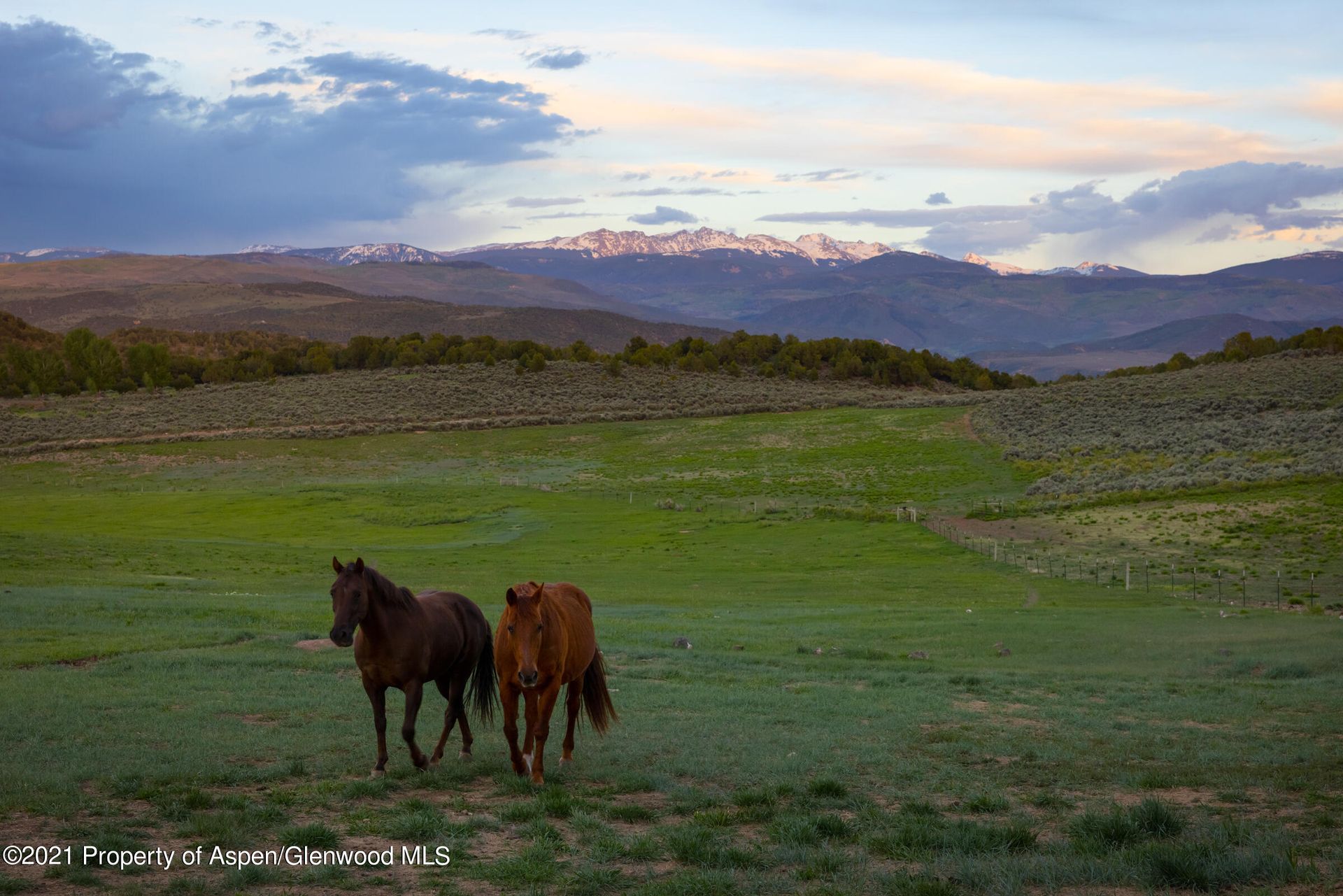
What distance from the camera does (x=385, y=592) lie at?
9930 mm

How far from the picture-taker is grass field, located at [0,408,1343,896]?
713cm

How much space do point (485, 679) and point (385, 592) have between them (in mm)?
1878

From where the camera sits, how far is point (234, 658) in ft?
49.8

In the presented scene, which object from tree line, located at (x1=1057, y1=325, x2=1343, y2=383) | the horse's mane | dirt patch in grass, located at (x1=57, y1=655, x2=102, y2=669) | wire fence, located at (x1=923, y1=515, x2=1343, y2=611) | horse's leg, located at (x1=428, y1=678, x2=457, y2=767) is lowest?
wire fence, located at (x1=923, y1=515, x2=1343, y2=611)

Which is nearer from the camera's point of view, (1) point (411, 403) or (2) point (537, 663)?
(2) point (537, 663)

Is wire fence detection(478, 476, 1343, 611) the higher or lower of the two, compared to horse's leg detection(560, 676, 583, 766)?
lower

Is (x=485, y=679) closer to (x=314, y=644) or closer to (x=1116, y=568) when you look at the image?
(x=314, y=644)

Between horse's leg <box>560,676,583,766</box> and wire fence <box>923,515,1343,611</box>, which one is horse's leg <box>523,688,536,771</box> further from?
wire fence <box>923,515,1343,611</box>

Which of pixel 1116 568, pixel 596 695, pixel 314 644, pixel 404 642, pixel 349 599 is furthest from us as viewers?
pixel 1116 568

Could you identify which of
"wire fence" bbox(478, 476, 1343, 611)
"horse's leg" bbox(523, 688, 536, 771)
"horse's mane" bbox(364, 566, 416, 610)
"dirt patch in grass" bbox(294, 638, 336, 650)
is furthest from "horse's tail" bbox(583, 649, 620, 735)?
"wire fence" bbox(478, 476, 1343, 611)

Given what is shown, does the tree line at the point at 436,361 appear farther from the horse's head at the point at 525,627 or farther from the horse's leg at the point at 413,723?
the horse's head at the point at 525,627

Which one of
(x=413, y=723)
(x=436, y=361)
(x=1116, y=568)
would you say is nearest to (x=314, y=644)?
(x=413, y=723)

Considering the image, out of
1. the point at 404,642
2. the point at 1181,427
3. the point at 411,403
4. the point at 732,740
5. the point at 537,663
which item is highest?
the point at 411,403
